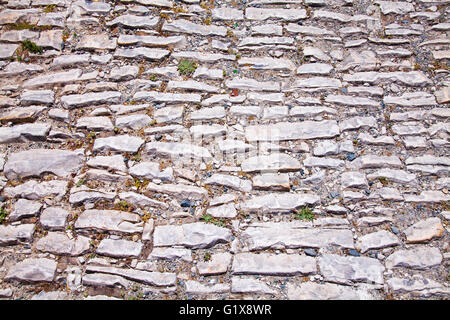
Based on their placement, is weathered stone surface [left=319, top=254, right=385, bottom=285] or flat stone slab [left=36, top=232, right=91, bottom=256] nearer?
Answer: weathered stone surface [left=319, top=254, right=385, bottom=285]

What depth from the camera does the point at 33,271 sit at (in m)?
3.25

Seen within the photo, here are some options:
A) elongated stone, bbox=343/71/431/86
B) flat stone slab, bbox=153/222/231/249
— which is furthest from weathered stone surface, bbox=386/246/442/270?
elongated stone, bbox=343/71/431/86

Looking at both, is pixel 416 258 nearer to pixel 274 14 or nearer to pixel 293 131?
pixel 293 131

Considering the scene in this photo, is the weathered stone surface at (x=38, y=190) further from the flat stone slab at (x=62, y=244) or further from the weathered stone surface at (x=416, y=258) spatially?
the weathered stone surface at (x=416, y=258)

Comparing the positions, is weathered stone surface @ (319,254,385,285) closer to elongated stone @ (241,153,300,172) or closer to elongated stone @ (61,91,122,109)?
elongated stone @ (241,153,300,172)

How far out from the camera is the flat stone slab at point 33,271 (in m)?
3.21

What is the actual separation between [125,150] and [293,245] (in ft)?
6.71

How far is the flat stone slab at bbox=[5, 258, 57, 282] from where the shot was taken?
3.21m

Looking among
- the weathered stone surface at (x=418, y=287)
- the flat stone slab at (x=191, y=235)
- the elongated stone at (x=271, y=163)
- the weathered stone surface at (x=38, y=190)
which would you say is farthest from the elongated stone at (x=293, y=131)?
the weathered stone surface at (x=38, y=190)

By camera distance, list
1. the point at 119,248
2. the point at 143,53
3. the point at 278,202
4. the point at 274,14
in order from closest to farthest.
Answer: the point at 119,248, the point at 278,202, the point at 143,53, the point at 274,14

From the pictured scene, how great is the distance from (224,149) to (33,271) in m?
2.18

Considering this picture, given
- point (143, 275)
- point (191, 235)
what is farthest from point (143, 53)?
point (143, 275)

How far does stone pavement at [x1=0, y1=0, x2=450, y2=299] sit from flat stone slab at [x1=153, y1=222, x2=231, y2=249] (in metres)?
0.02

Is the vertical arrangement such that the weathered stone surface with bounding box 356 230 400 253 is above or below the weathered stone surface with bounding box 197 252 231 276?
above
